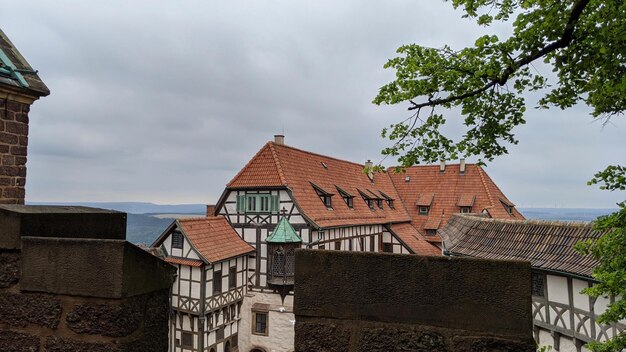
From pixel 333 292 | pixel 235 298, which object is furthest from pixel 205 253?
pixel 333 292

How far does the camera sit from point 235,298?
1895 centimetres

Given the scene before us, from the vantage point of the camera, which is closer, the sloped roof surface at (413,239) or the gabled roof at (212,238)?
the gabled roof at (212,238)

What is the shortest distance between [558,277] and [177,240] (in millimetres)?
13692

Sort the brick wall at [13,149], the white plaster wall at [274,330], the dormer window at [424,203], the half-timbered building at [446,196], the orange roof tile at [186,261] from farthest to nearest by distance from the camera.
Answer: the dormer window at [424,203], the half-timbered building at [446,196], the white plaster wall at [274,330], the orange roof tile at [186,261], the brick wall at [13,149]

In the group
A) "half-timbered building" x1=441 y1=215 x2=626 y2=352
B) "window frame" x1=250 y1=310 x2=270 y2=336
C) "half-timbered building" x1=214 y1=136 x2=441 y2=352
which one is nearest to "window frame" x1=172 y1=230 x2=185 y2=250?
"half-timbered building" x1=214 y1=136 x2=441 y2=352

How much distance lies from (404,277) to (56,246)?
66.9 inches

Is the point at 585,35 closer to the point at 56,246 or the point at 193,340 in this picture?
the point at 56,246

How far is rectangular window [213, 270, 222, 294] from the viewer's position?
57.8 ft

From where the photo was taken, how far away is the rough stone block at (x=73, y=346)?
2039 millimetres

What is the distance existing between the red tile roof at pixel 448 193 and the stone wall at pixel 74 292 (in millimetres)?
26859

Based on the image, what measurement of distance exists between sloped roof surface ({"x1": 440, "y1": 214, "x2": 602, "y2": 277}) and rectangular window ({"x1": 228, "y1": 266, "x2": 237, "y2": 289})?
930 centimetres

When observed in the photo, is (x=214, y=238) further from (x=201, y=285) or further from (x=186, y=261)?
(x=201, y=285)

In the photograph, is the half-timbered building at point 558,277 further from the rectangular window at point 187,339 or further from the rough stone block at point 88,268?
the rectangular window at point 187,339

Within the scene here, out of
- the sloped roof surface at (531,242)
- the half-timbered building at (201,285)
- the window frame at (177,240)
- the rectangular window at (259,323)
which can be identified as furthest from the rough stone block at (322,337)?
the rectangular window at (259,323)
